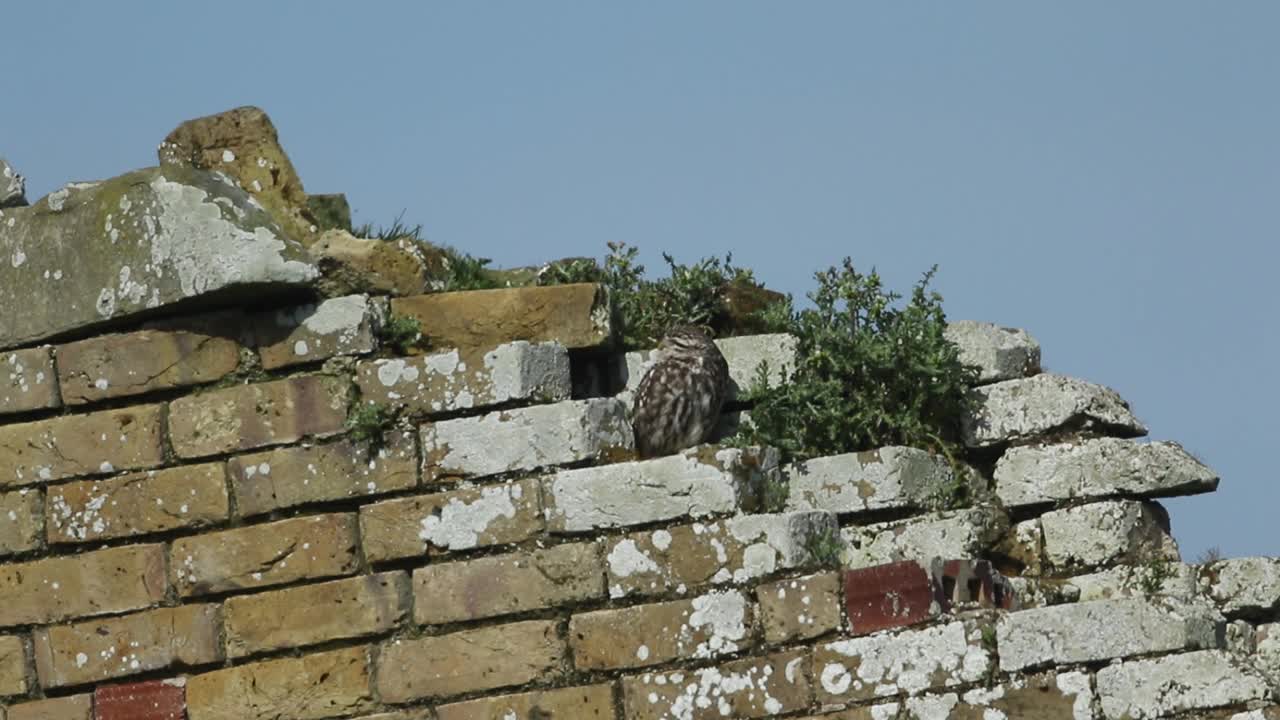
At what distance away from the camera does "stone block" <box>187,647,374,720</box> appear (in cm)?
932

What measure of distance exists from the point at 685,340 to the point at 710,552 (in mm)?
1058

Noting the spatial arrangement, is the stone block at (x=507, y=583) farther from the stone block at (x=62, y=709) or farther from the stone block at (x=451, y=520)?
the stone block at (x=62, y=709)

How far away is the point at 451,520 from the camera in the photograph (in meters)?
9.31

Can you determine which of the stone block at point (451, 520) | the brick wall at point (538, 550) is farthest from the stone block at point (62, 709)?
the stone block at point (451, 520)

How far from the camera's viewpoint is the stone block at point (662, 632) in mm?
8953

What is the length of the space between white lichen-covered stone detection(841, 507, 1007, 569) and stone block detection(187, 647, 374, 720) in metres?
1.90

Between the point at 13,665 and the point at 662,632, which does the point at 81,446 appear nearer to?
the point at 13,665

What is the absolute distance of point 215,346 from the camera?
9.72 meters

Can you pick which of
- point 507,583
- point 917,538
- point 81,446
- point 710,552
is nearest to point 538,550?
point 507,583

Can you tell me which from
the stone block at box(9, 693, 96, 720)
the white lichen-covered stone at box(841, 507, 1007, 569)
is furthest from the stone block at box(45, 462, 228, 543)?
the white lichen-covered stone at box(841, 507, 1007, 569)

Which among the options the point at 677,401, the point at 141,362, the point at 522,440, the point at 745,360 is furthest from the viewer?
the point at 745,360

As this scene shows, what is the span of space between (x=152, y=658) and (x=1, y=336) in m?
1.46

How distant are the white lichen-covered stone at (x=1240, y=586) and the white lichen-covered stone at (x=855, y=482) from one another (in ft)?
4.30

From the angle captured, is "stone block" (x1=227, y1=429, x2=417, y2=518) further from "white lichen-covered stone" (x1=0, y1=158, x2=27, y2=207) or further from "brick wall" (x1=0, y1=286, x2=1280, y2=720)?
"white lichen-covered stone" (x1=0, y1=158, x2=27, y2=207)
